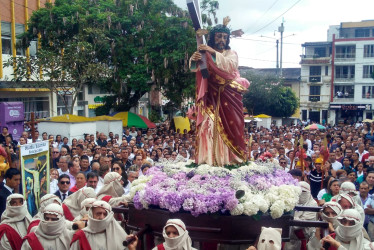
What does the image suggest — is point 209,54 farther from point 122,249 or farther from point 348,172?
point 348,172

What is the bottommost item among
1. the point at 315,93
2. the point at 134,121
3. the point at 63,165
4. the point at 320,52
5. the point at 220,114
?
the point at 63,165

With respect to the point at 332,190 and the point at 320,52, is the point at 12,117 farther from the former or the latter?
the point at 320,52

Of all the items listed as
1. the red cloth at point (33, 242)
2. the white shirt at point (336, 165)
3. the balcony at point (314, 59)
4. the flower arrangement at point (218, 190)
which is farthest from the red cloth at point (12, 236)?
the balcony at point (314, 59)

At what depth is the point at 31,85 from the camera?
86.2 feet

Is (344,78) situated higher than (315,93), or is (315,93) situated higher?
(344,78)

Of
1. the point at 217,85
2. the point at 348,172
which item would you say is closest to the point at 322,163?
the point at 348,172

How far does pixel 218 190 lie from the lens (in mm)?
5648

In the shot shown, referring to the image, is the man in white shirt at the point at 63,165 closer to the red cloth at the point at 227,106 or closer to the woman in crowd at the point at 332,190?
the red cloth at the point at 227,106

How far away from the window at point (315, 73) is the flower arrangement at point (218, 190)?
138ft

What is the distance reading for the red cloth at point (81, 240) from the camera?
4.82 metres

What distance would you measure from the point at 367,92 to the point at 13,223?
1771 inches

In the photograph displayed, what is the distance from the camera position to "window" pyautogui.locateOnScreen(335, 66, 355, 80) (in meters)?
45.6

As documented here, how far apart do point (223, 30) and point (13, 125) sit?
1246 cm

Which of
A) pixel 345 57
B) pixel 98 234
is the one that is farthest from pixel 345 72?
pixel 98 234
